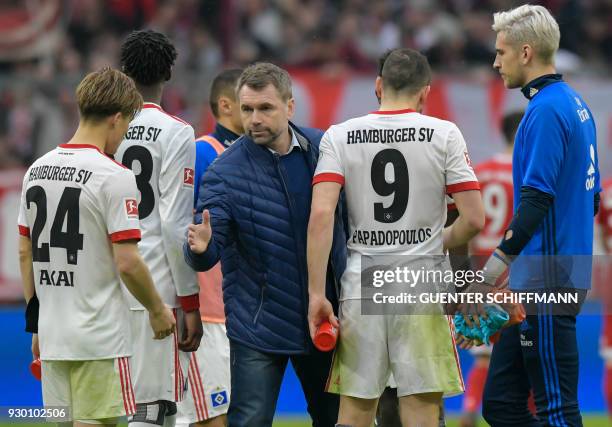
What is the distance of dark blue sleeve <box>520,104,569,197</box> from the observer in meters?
5.29

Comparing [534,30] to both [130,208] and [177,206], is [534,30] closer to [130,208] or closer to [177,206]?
[177,206]

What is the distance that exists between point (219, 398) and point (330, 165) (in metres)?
1.67

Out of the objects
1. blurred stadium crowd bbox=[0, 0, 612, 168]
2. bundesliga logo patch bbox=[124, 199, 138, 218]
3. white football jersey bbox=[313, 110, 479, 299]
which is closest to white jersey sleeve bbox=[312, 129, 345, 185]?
white football jersey bbox=[313, 110, 479, 299]

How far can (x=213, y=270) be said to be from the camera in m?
6.62

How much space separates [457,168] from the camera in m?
5.32

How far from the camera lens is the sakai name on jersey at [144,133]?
580cm

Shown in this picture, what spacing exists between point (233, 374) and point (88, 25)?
1044cm

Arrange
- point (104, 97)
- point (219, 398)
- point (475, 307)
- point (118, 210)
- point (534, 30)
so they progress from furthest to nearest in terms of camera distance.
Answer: point (219, 398) < point (534, 30) < point (475, 307) < point (104, 97) < point (118, 210)

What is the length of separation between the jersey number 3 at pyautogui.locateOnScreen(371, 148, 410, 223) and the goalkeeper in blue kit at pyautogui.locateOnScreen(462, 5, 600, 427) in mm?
478

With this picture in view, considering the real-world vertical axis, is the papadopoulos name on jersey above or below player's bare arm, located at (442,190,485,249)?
below

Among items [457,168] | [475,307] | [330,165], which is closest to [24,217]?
[330,165]

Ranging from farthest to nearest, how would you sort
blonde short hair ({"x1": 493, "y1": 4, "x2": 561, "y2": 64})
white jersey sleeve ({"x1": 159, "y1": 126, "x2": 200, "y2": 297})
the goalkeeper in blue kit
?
1. white jersey sleeve ({"x1": 159, "y1": 126, "x2": 200, "y2": 297})
2. blonde short hair ({"x1": 493, "y1": 4, "x2": 561, "y2": 64})
3. the goalkeeper in blue kit

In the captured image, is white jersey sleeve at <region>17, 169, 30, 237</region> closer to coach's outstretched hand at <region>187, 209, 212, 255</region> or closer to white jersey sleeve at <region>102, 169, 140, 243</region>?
white jersey sleeve at <region>102, 169, 140, 243</region>

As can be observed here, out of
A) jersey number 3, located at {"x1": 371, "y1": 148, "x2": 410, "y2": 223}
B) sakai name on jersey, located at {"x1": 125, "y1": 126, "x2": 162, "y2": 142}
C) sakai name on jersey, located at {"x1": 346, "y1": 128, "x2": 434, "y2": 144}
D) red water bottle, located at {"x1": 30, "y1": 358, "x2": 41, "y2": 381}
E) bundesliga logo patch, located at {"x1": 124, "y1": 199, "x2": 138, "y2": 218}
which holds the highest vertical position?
sakai name on jersey, located at {"x1": 125, "y1": 126, "x2": 162, "y2": 142}
